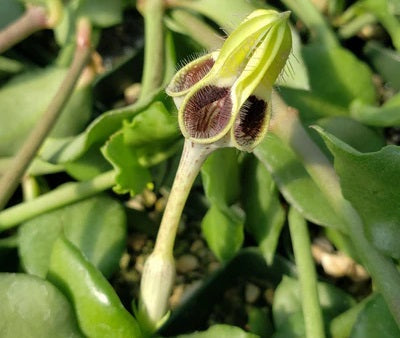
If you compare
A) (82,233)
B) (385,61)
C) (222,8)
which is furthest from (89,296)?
(385,61)

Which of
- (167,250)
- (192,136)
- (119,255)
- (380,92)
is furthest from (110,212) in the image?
(380,92)

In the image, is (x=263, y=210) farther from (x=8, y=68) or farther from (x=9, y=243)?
(x=8, y=68)

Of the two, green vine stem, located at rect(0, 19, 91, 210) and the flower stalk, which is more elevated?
the flower stalk

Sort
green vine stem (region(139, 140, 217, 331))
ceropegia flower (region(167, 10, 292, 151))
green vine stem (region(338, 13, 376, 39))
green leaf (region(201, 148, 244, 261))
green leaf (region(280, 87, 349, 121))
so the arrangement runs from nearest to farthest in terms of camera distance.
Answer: ceropegia flower (region(167, 10, 292, 151))
green vine stem (region(139, 140, 217, 331))
green leaf (region(201, 148, 244, 261))
green leaf (region(280, 87, 349, 121))
green vine stem (region(338, 13, 376, 39))

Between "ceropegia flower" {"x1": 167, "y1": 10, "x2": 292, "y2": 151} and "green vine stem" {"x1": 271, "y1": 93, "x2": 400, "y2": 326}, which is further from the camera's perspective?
"green vine stem" {"x1": 271, "y1": 93, "x2": 400, "y2": 326}

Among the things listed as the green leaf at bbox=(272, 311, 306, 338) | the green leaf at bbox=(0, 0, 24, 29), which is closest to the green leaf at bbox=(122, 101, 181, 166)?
the green leaf at bbox=(272, 311, 306, 338)

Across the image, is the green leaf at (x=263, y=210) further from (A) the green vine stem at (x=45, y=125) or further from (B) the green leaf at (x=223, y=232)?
(A) the green vine stem at (x=45, y=125)

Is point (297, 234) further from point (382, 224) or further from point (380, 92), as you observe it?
point (380, 92)

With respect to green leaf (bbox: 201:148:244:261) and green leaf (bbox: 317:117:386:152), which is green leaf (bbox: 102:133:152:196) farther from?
green leaf (bbox: 317:117:386:152)
